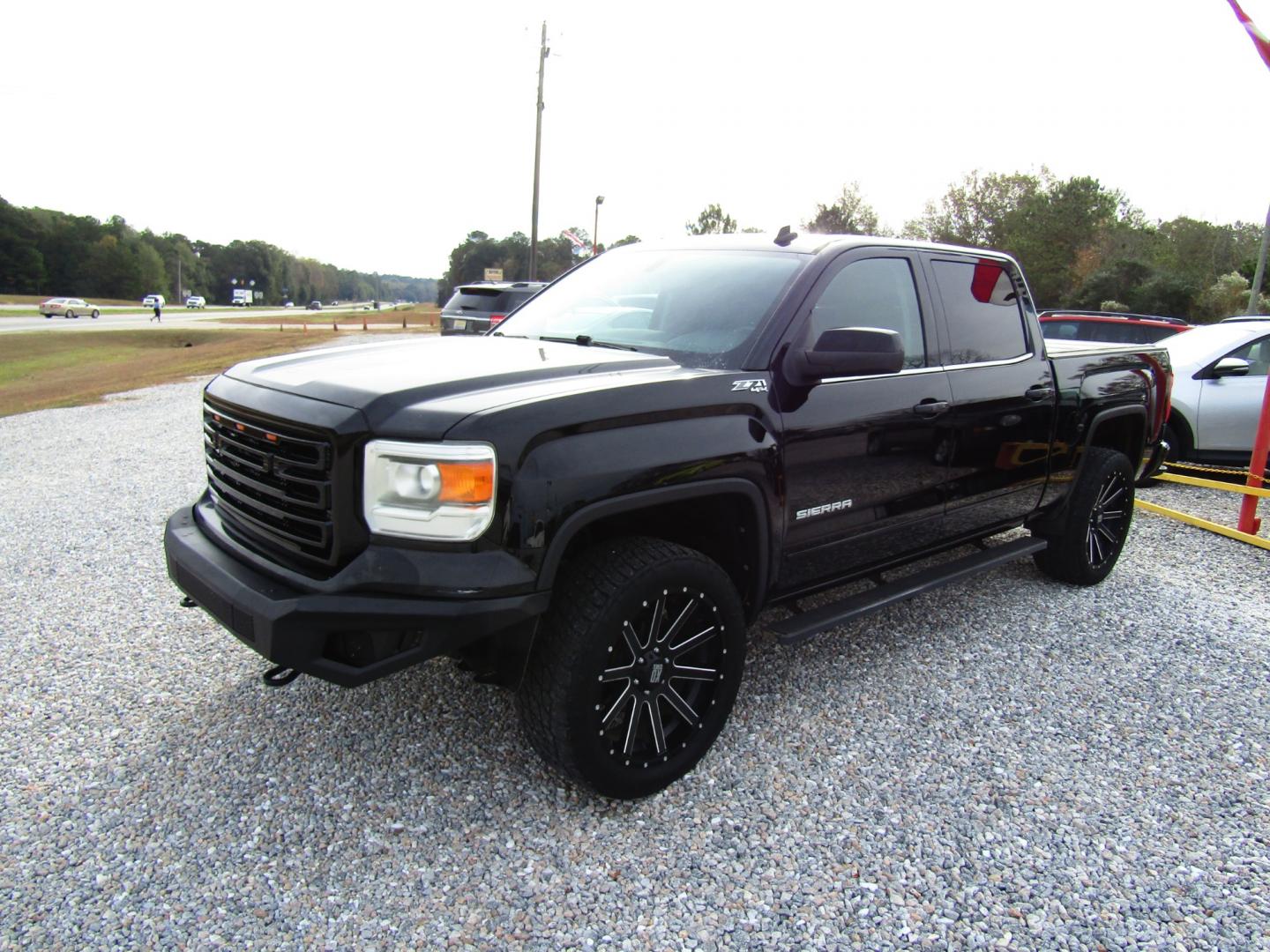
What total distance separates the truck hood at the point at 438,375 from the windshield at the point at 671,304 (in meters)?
0.17

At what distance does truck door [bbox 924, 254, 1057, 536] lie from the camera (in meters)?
3.75

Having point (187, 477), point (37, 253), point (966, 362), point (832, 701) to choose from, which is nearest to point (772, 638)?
point (832, 701)

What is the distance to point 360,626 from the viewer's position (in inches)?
86.6

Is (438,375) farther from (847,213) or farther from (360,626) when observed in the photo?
(847,213)

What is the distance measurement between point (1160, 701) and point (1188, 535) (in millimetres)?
3269

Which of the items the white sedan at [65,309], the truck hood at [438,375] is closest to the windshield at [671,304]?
the truck hood at [438,375]

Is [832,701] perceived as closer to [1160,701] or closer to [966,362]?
[1160,701]

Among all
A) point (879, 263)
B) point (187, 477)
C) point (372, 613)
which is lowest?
point (187, 477)

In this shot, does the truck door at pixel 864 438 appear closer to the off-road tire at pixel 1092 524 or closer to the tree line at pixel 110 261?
the off-road tire at pixel 1092 524

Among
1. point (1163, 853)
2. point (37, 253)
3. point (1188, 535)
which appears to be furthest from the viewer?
point (37, 253)

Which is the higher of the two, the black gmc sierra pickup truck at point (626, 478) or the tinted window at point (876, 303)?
the tinted window at point (876, 303)

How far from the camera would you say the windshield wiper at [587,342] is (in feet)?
10.7

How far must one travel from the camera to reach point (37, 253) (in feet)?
282

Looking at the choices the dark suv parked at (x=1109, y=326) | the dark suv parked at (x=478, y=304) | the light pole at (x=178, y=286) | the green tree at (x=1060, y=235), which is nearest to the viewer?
the dark suv parked at (x=1109, y=326)
